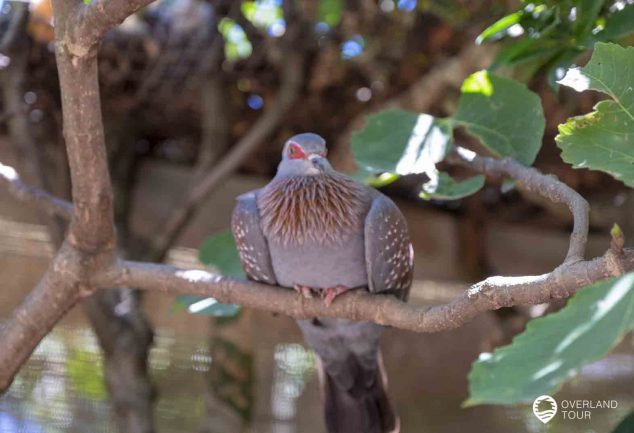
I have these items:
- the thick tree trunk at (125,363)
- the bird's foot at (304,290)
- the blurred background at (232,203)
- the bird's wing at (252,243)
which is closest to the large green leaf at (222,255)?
the bird's wing at (252,243)

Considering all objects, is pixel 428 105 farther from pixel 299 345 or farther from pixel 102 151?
pixel 102 151

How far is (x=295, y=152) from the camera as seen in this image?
1.61m

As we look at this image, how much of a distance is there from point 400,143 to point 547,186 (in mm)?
297

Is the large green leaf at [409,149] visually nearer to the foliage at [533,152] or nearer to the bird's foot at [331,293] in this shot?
the foliage at [533,152]

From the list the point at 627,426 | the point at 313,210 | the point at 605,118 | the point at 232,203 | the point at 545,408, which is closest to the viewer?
the point at 627,426

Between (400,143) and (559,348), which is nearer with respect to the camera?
(559,348)

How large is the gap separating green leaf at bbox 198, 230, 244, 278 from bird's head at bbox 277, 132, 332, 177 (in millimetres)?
215

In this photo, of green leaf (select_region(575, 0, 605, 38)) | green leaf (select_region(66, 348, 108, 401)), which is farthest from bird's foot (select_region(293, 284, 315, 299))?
green leaf (select_region(66, 348, 108, 401))

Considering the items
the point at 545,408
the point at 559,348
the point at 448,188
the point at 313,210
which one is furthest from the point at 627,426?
the point at 545,408

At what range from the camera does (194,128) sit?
2.60 m

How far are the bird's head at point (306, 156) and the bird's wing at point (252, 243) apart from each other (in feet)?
0.35

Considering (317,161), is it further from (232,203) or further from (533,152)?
(232,203)

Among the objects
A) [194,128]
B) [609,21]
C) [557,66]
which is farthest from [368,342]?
[194,128]

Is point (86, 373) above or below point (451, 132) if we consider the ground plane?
below
